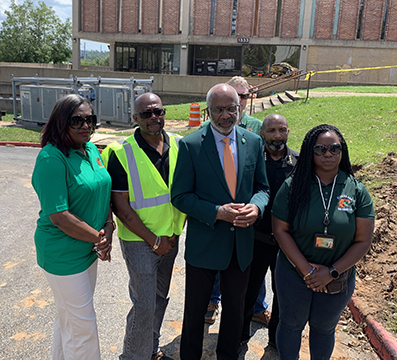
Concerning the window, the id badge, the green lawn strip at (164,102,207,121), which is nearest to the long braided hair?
the id badge

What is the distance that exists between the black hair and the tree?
58.3 m

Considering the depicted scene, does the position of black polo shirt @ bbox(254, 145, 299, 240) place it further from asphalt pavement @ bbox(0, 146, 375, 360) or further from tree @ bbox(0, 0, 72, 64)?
tree @ bbox(0, 0, 72, 64)

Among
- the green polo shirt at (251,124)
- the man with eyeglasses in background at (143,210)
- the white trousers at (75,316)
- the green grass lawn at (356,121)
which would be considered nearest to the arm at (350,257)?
the man with eyeglasses in background at (143,210)

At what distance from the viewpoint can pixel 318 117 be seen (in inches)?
523

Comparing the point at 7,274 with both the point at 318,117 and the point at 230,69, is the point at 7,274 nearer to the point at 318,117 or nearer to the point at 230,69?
the point at 318,117

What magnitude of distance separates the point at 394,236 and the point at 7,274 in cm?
490

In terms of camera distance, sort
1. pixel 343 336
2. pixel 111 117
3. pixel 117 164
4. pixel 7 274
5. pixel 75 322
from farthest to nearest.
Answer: pixel 111 117
pixel 7 274
pixel 343 336
pixel 117 164
pixel 75 322

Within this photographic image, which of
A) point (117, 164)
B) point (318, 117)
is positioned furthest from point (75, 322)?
point (318, 117)

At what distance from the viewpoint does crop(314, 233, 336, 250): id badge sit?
260 cm

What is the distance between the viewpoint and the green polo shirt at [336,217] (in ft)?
8.55

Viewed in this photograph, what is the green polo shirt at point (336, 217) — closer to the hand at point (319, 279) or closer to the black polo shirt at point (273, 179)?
the hand at point (319, 279)

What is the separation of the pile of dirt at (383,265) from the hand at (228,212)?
6.89 ft

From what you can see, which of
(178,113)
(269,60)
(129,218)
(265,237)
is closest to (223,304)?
(265,237)

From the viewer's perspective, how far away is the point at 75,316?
2.62 meters
